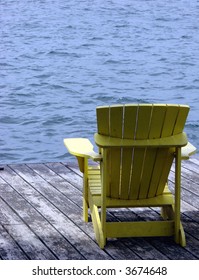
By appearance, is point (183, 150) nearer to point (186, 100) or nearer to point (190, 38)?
point (186, 100)

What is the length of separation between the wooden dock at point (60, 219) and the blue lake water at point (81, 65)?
413 centimetres

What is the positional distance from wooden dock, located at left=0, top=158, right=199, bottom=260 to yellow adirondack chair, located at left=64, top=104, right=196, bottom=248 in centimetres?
10

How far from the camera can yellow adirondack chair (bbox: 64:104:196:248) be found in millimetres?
4637

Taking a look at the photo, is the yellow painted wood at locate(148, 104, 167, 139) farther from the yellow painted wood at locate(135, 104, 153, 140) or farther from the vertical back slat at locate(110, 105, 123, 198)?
the vertical back slat at locate(110, 105, 123, 198)

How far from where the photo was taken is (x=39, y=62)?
62.8ft

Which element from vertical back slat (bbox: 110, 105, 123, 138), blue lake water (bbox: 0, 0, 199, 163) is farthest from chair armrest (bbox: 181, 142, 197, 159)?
blue lake water (bbox: 0, 0, 199, 163)

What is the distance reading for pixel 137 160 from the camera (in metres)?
4.76

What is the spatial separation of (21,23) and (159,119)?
21.2 metres

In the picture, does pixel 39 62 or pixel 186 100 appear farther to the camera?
pixel 39 62

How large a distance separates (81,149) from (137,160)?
41 centimetres

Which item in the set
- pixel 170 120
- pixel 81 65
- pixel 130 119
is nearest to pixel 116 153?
pixel 130 119

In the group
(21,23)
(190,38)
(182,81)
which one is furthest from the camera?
(21,23)
